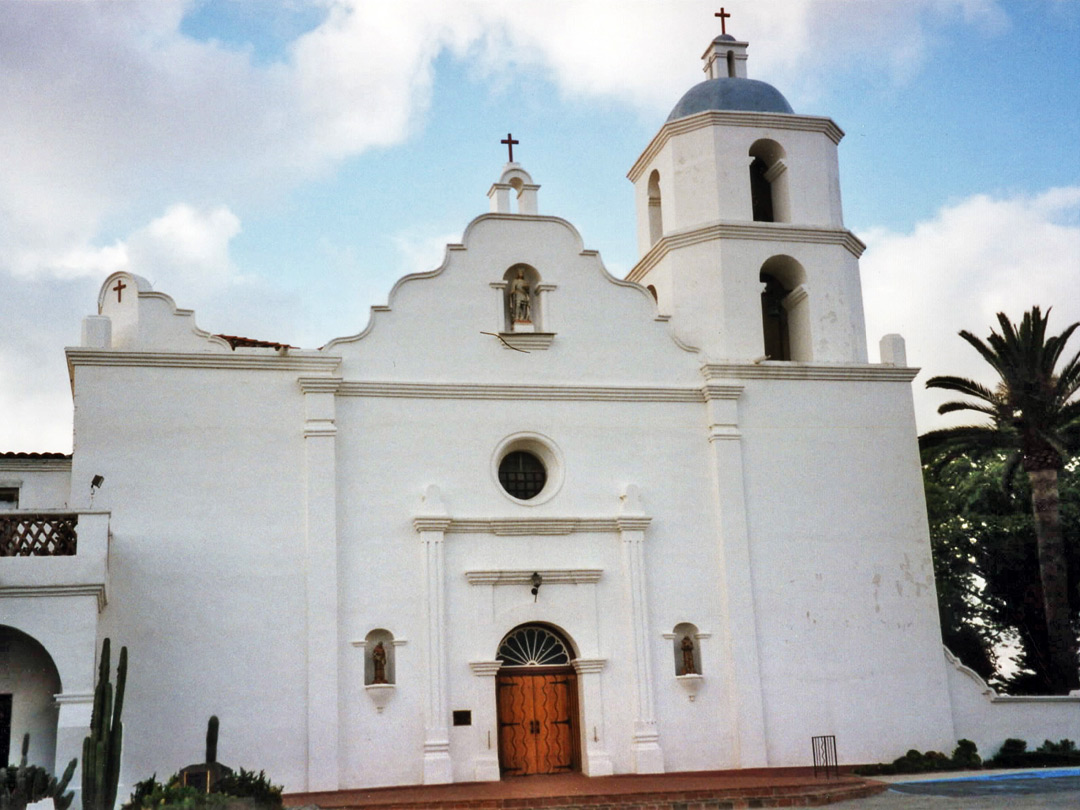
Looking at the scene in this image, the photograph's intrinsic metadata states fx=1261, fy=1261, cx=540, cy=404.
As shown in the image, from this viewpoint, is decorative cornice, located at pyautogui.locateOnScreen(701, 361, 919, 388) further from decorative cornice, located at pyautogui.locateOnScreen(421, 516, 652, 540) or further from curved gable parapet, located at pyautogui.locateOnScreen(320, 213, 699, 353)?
decorative cornice, located at pyautogui.locateOnScreen(421, 516, 652, 540)

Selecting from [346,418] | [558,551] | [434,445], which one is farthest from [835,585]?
[346,418]

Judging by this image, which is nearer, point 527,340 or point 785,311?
point 527,340

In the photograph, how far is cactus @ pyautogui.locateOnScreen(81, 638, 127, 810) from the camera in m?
15.4

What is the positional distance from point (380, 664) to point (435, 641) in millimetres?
993

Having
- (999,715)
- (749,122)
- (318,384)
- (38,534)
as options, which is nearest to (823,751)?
(999,715)

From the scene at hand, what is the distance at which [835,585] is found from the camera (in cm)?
2327

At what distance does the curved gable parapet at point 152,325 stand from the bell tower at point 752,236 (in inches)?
354

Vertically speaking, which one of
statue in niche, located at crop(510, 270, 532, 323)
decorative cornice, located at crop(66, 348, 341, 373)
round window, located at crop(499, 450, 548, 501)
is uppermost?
statue in niche, located at crop(510, 270, 532, 323)

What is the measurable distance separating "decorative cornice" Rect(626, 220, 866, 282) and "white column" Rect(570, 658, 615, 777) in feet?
27.3

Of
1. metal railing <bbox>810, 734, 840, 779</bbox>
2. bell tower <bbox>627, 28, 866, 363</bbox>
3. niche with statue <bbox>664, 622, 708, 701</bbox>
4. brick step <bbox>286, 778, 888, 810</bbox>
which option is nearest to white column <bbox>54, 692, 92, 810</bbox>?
brick step <bbox>286, 778, 888, 810</bbox>

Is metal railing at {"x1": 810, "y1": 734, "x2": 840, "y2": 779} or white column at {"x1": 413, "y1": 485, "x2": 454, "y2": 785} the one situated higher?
white column at {"x1": 413, "y1": 485, "x2": 454, "y2": 785}

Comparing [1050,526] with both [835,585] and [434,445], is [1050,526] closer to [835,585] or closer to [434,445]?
[835,585]

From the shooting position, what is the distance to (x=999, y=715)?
23500 millimetres

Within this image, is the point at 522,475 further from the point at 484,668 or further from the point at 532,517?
the point at 484,668
